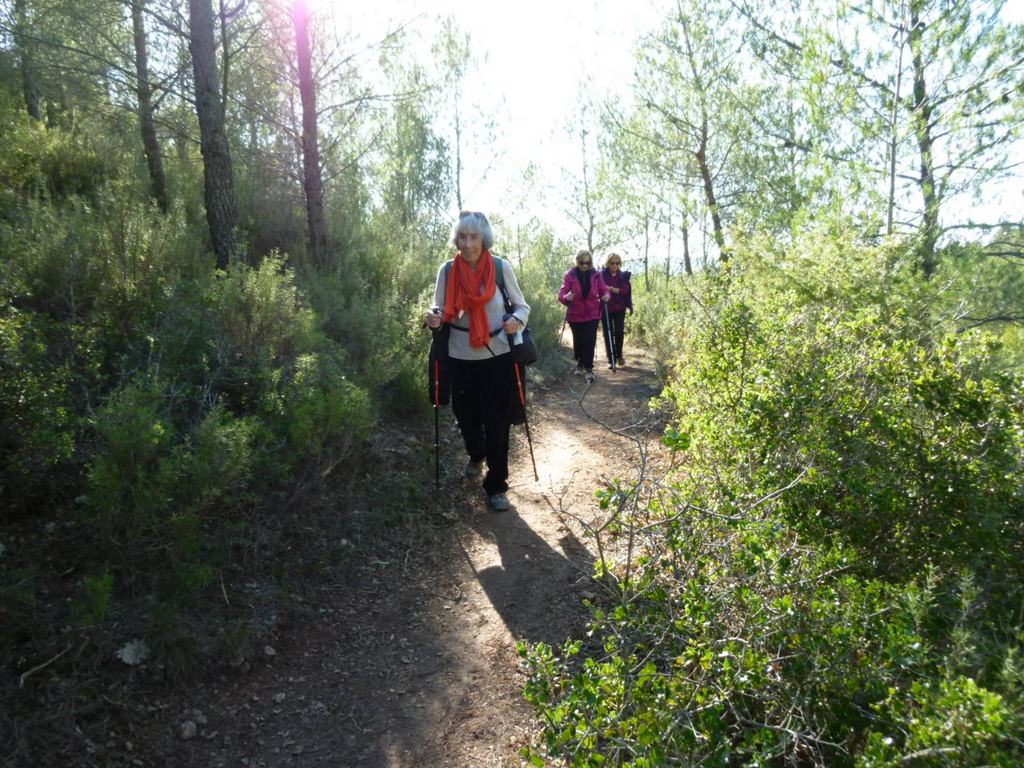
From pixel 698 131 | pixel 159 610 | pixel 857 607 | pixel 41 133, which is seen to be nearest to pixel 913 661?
pixel 857 607

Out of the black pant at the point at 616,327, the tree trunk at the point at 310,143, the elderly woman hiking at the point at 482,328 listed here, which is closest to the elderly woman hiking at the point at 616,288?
the black pant at the point at 616,327

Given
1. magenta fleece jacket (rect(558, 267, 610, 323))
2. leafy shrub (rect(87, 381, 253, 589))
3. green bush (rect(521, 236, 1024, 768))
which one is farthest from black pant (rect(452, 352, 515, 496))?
magenta fleece jacket (rect(558, 267, 610, 323))

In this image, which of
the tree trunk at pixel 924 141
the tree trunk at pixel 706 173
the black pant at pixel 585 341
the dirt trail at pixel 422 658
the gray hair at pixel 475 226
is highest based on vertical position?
the tree trunk at pixel 706 173

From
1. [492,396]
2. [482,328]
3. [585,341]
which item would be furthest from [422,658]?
[585,341]

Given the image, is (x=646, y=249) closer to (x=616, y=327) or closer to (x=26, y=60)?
(x=616, y=327)

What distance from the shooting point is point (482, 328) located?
179 inches

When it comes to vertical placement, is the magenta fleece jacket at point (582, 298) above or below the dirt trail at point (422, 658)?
above

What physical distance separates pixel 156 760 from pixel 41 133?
6771mm

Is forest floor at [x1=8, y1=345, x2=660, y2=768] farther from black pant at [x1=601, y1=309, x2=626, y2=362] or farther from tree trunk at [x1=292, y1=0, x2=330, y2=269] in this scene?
black pant at [x1=601, y1=309, x2=626, y2=362]

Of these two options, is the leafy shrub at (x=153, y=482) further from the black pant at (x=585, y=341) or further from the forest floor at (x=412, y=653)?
the black pant at (x=585, y=341)

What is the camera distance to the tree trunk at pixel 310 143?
25.5 feet

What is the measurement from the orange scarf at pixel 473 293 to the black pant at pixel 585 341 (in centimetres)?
490

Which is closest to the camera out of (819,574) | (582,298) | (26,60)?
(819,574)

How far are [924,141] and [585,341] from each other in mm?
5064
